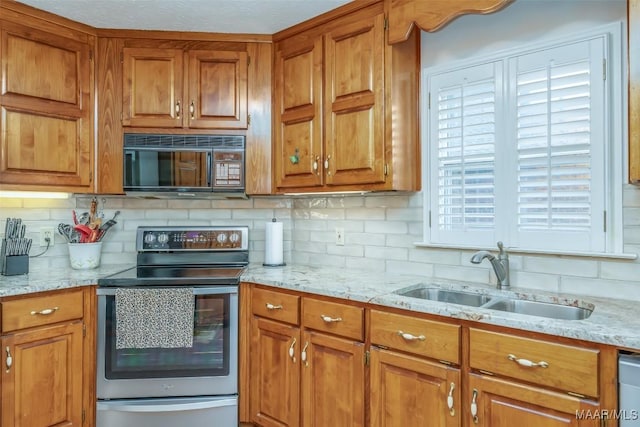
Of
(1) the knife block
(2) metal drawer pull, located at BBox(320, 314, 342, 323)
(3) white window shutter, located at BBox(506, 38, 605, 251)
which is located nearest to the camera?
(3) white window shutter, located at BBox(506, 38, 605, 251)

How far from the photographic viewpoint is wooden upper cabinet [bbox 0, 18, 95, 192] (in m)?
2.11

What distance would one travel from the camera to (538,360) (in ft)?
4.27

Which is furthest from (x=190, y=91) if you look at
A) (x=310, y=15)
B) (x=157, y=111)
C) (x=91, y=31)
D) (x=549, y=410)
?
(x=549, y=410)

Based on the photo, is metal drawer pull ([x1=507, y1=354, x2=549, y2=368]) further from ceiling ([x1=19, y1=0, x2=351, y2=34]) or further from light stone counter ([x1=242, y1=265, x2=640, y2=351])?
ceiling ([x1=19, y1=0, x2=351, y2=34])

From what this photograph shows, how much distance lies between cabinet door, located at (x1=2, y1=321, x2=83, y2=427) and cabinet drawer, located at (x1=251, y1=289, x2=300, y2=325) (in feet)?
2.97

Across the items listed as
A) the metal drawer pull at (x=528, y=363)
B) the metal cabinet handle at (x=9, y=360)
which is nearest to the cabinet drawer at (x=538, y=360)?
the metal drawer pull at (x=528, y=363)

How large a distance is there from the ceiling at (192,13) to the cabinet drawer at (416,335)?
162cm

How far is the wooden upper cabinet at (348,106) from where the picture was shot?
203 centimetres

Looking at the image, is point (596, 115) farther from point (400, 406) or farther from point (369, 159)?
point (400, 406)

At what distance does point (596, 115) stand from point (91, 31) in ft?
8.78

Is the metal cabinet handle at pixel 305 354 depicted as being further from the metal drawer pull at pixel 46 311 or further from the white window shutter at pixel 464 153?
the metal drawer pull at pixel 46 311

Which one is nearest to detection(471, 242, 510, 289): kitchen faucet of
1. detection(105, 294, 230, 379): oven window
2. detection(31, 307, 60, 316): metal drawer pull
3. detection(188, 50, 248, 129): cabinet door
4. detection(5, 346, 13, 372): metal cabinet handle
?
detection(105, 294, 230, 379): oven window

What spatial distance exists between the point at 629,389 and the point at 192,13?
2.49 metres

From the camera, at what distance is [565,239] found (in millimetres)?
1766
